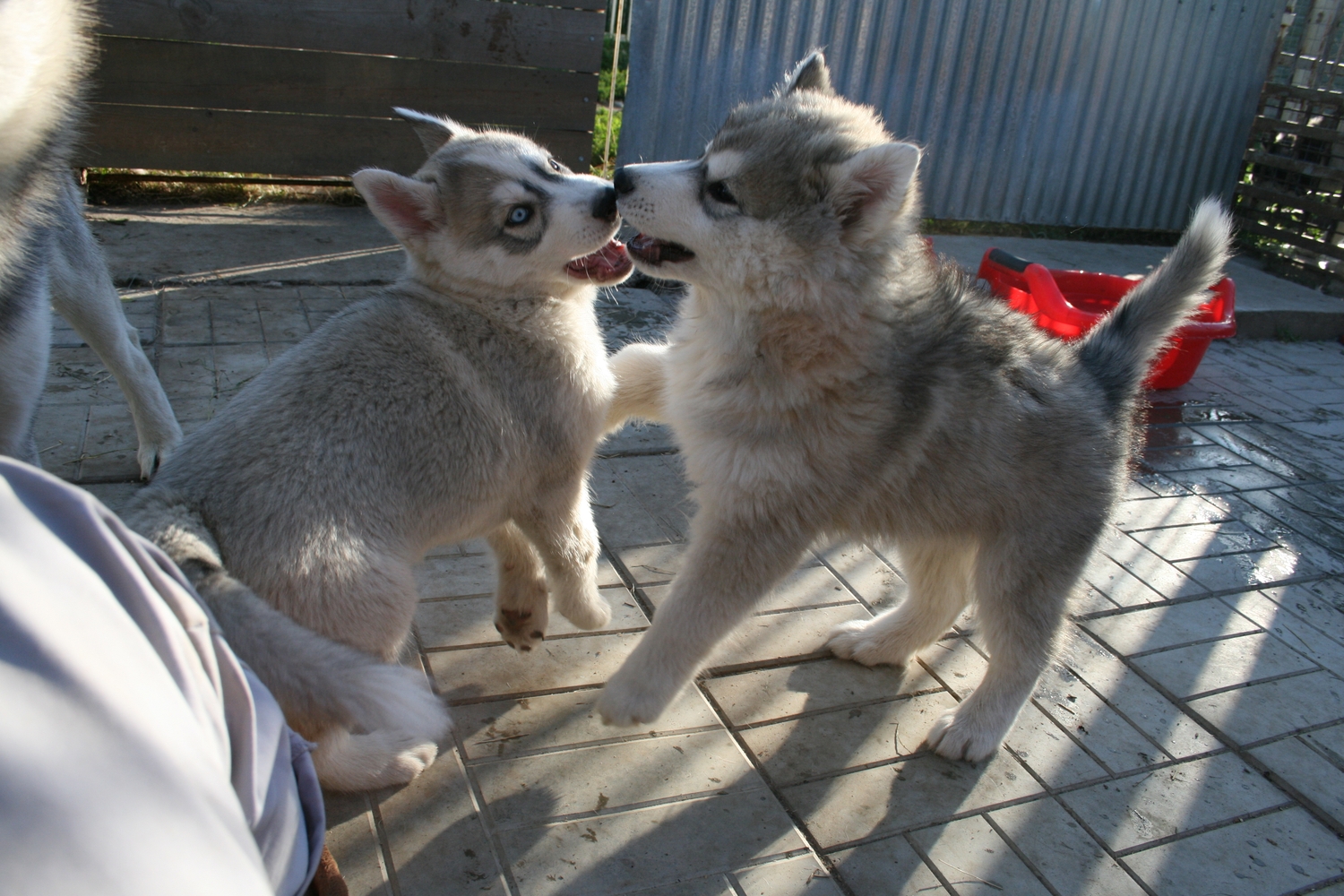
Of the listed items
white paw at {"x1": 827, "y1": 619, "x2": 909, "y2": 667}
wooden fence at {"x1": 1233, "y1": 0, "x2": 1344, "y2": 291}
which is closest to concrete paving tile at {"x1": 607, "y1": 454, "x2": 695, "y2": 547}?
white paw at {"x1": 827, "y1": 619, "x2": 909, "y2": 667}

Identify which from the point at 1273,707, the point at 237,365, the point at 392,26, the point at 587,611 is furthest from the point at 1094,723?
the point at 392,26

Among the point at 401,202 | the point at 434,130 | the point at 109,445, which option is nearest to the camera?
the point at 401,202

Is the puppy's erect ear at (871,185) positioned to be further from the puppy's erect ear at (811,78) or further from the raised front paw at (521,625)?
the raised front paw at (521,625)

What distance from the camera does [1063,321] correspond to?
4801 mm

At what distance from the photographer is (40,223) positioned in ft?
6.93

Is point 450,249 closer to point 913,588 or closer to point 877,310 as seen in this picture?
point 877,310

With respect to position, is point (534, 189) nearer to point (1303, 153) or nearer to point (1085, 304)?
point (1085, 304)

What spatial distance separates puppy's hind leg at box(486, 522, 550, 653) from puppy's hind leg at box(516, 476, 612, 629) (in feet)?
0.18

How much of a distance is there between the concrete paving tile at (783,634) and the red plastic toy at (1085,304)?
7.90 feet

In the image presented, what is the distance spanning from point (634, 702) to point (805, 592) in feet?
3.76

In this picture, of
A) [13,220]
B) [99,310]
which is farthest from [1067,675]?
[99,310]

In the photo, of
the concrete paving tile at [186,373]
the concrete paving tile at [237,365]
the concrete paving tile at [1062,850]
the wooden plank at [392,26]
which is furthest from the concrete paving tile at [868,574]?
the wooden plank at [392,26]

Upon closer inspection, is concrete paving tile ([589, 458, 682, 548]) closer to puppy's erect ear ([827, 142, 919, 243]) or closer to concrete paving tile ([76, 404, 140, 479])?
puppy's erect ear ([827, 142, 919, 243])

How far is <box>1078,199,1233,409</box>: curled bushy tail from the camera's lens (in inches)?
102
